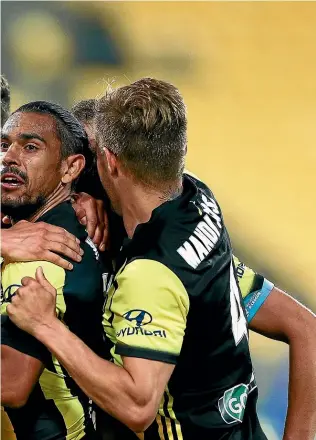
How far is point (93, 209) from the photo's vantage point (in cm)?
199

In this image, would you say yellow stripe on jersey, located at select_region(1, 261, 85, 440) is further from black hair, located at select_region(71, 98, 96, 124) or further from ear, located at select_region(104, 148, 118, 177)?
black hair, located at select_region(71, 98, 96, 124)

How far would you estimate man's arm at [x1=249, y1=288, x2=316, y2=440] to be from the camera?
7.00 feet

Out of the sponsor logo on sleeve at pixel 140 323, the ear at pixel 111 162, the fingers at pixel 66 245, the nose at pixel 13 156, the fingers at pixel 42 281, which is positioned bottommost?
the fingers at pixel 42 281

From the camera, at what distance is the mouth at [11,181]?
6.31 ft

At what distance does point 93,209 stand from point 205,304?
475 millimetres

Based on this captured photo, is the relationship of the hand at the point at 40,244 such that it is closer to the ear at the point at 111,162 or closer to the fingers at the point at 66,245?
the fingers at the point at 66,245

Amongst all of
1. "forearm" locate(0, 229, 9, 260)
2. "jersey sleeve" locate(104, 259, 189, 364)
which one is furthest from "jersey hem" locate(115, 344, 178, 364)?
"forearm" locate(0, 229, 9, 260)

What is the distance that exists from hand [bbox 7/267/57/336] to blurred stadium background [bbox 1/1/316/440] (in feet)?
5.55

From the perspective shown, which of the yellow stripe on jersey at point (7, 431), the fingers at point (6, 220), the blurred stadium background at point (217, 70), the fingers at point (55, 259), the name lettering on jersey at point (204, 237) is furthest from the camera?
the blurred stadium background at point (217, 70)

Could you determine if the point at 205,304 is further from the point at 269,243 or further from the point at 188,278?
the point at 269,243

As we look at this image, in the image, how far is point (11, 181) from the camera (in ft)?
6.33

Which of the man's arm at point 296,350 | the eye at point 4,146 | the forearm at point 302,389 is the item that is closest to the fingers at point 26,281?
the eye at point 4,146

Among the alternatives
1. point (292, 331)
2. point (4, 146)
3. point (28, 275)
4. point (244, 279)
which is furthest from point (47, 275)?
point (292, 331)

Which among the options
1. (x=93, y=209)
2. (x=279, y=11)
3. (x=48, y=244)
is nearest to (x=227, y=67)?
(x=279, y=11)
